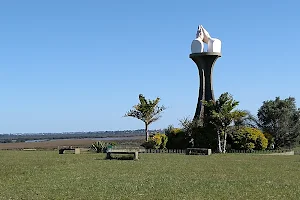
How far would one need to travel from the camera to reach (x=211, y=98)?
166ft

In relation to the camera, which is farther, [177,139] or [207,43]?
[207,43]

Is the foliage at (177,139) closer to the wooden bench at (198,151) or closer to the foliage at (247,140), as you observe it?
the foliage at (247,140)

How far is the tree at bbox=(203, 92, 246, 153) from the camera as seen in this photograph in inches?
1720

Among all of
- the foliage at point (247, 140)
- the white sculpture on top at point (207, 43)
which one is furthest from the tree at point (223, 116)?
the white sculpture on top at point (207, 43)

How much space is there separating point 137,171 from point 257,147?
27.1 m

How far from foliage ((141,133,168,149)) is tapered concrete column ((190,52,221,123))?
484cm

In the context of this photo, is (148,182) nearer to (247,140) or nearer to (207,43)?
(247,140)

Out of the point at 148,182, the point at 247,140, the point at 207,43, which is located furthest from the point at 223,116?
the point at 148,182

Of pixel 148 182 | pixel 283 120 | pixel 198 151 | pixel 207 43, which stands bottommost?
pixel 148 182

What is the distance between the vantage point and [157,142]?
155 feet

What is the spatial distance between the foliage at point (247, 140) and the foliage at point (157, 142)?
7035mm

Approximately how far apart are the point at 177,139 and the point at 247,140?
7.46 meters

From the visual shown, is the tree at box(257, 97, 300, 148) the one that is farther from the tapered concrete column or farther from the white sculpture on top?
the white sculpture on top

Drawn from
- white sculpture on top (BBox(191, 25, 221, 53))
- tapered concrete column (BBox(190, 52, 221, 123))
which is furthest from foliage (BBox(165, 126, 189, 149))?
white sculpture on top (BBox(191, 25, 221, 53))
